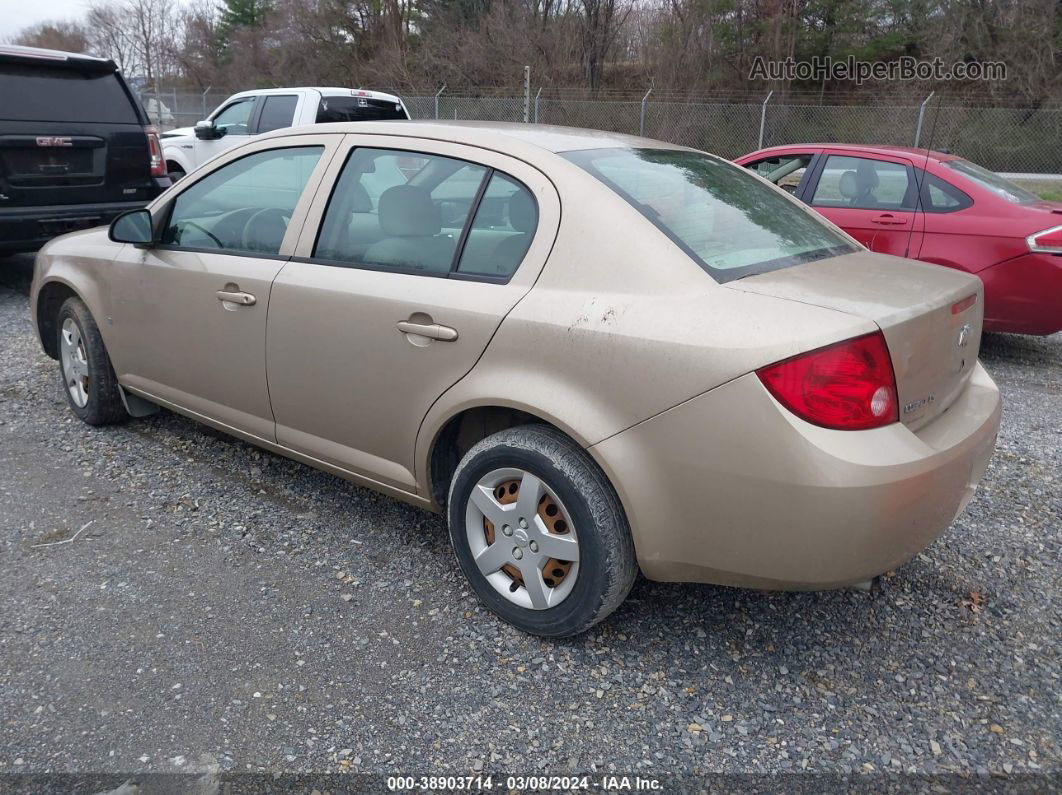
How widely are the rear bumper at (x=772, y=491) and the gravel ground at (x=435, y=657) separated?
0.44 metres

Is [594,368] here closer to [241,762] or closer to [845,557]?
[845,557]

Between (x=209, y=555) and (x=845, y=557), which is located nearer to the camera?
(x=845, y=557)

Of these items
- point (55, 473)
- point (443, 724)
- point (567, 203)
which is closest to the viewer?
point (443, 724)

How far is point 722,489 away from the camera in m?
2.23

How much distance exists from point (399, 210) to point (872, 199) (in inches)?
189

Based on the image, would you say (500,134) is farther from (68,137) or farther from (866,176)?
(68,137)

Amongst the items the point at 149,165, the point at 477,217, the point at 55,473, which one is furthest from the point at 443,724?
the point at 149,165

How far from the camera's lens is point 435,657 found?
265 cm

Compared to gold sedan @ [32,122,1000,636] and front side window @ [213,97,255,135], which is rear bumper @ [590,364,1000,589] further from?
front side window @ [213,97,255,135]

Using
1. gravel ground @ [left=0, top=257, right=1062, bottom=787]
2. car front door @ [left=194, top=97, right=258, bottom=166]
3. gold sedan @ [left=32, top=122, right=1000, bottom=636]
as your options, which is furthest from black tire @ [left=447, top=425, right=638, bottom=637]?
car front door @ [left=194, top=97, right=258, bottom=166]

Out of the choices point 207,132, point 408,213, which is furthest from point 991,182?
point 207,132

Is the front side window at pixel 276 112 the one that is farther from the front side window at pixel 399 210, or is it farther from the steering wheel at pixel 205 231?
the front side window at pixel 399 210

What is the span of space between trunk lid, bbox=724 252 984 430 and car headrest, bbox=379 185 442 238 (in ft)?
3.71

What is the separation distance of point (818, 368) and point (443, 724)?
144 centimetres
